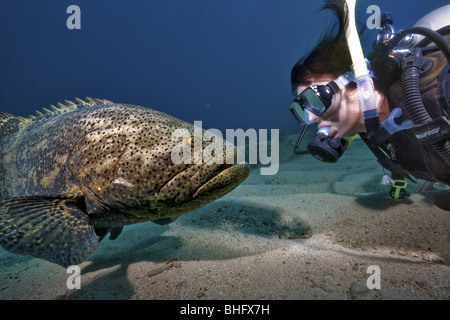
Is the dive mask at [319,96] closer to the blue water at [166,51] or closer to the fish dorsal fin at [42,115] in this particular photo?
the blue water at [166,51]

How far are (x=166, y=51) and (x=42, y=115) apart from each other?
317 ft

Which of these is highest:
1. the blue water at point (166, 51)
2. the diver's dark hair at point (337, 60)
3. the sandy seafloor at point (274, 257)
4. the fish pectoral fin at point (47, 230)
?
the blue water at point (166, 51)

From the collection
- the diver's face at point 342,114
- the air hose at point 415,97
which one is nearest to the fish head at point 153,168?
the diver's face at point 342,114

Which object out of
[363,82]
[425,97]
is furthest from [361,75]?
[425,97]

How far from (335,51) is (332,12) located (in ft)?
1.85

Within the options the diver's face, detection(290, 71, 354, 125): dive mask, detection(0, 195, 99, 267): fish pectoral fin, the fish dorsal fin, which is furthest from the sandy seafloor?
the fish dorsal fin

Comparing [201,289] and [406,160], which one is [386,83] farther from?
[201,289]

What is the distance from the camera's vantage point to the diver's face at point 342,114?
8.83ft

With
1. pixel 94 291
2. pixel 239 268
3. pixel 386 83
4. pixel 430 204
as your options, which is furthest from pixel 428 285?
pixel 94 291

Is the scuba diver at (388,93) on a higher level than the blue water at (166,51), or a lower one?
lower

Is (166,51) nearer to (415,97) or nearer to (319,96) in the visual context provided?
(319,96)

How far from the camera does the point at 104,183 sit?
6.04 feet

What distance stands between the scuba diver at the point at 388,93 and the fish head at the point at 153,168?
5.67ft

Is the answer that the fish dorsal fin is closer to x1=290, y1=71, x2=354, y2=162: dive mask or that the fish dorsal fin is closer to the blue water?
x1=290, y1=71, x2=354, y2=162: dive mask
